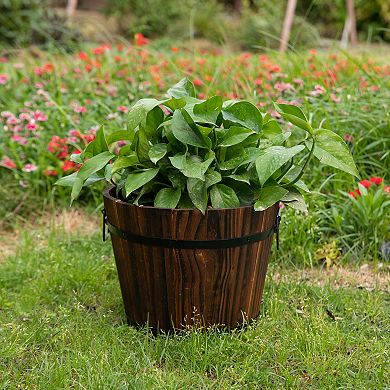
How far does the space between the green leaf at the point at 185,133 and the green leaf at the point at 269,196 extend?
0.27 metres

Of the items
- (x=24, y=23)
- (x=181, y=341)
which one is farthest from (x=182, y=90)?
(x=24, y=23)

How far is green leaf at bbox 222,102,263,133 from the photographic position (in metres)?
2.34

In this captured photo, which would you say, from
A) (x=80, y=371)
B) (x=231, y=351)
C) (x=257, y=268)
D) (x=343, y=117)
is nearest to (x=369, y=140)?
(x=343, y=117)

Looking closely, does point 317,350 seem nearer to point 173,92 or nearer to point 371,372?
A: point 371,372

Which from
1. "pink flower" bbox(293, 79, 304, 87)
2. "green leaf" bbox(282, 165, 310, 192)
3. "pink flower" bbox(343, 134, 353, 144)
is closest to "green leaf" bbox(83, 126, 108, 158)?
"green leaf" bbox(282, 165, 310, 192)

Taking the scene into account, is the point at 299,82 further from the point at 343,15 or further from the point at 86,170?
the point at 343,15

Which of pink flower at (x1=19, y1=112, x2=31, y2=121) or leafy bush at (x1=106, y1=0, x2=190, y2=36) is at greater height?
pink flower at (x1=19, y1=112, x2=31, y2=121)

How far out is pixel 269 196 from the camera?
7.54ft

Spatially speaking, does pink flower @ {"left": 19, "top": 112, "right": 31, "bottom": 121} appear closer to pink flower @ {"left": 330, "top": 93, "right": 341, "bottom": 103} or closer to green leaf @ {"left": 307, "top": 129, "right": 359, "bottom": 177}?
pink flower @ {"left": 330, "top": 93, "right": 341, "bottom": 103}

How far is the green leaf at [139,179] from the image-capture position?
2.26m

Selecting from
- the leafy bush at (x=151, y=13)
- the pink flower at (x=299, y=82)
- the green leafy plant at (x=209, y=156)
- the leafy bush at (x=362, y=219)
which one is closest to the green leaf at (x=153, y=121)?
the green leafy plant at (x=209, y=156)

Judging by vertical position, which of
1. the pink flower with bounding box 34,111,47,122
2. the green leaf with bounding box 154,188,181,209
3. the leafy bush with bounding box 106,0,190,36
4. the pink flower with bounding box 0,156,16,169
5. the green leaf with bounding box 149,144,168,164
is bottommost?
the leafy bush with bounding box 106,0,190,36

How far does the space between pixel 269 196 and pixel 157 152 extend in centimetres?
44

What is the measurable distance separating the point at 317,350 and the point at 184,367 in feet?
1.61
